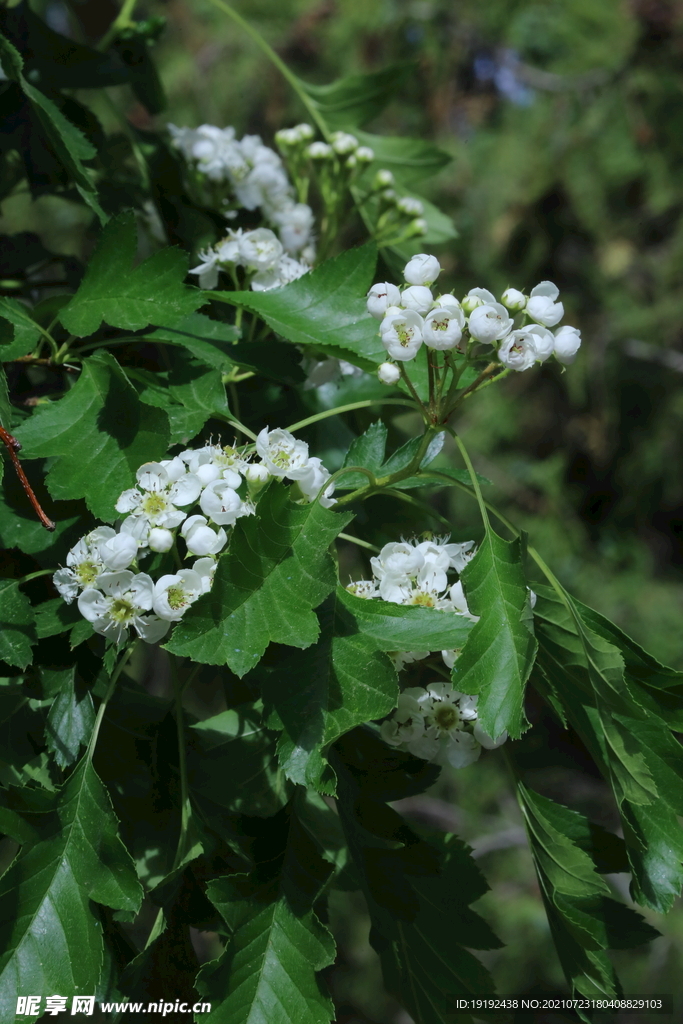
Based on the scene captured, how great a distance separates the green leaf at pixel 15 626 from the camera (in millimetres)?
584

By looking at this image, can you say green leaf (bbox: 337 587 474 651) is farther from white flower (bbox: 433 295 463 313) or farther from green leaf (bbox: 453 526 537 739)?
white flower (bbox: 433 295 463 313)

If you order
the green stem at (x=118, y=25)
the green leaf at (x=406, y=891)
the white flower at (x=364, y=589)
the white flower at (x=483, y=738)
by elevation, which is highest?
the green stem at (x=118, y=25)

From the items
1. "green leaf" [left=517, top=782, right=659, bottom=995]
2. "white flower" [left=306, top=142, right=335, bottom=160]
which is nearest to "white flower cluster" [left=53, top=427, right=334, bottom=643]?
"green leaf" [left=517, top=782, right=659, bottom=995]

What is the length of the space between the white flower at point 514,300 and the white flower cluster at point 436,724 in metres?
0.33

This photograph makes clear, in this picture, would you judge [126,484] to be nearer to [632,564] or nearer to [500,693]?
[500,693]

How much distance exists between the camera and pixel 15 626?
1.97 ft

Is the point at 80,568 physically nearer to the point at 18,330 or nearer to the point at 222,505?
the point at 222,505

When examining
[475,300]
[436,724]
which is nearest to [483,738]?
[436,724]

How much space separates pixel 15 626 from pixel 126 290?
0.30 meters

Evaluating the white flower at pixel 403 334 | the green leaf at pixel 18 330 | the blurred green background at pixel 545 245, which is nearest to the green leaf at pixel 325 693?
the white flower at pixel 403 334

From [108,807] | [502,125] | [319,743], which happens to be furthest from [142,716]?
[502,125]

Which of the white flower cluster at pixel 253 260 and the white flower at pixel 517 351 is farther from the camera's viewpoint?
the white flower cluster at pixel 253 260

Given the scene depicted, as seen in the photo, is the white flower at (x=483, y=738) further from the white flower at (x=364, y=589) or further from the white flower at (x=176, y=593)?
the white flower at (x=176, y=593)

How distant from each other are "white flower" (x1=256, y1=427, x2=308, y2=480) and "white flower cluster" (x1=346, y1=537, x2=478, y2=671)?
0.10 m
